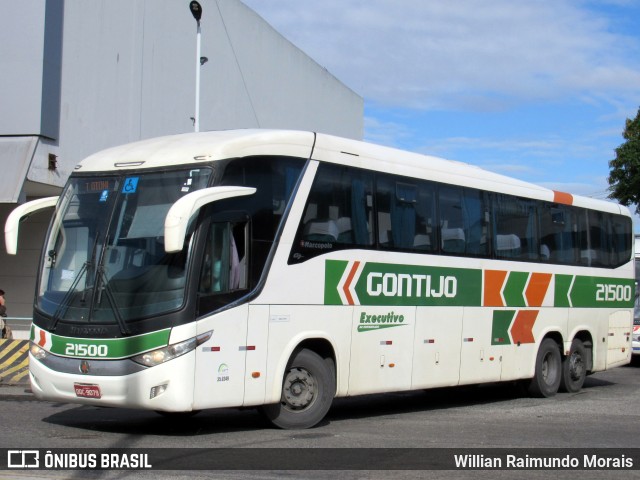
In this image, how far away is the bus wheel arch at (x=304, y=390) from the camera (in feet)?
35.7

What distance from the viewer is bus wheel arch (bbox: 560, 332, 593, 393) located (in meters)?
16.8

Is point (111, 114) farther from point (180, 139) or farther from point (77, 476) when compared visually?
point (77, 476)

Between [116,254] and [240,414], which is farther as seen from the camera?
[240,414]

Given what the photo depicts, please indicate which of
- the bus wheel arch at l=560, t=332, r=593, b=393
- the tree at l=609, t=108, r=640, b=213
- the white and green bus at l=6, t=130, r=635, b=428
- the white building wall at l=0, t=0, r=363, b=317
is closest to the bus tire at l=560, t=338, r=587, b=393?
the bus wheel arch at l=560, t=332, r=593, b=393

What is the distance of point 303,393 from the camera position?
11.1m

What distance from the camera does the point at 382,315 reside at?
484 inches

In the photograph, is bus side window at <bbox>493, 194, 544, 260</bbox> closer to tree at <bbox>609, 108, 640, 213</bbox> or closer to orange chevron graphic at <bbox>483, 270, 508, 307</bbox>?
orange chevron graphic at <bbox>483, 270, 508, 307</bbox>

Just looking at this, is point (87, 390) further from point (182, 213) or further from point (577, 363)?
point (577, 363)

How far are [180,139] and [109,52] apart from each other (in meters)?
14.1

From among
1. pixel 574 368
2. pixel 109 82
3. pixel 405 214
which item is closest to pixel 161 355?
pixel 405 214

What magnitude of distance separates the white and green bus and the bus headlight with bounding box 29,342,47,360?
3cm

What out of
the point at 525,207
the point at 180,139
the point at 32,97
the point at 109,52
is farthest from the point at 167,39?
the point at 180,139

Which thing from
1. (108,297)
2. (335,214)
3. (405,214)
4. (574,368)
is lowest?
(574,368)

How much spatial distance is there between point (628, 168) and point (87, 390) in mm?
34466
